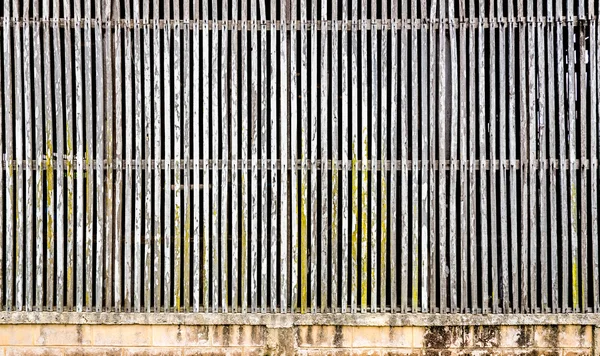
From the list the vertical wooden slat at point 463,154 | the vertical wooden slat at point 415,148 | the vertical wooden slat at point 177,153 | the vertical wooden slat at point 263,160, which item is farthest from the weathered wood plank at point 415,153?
the vertical wooden slat at point 177,153

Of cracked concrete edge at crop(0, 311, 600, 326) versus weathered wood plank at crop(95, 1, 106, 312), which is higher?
weathered wood plank at crop(95, 1, 106, 312)

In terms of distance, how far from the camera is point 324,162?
16.8ft

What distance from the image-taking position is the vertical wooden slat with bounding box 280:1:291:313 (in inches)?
201

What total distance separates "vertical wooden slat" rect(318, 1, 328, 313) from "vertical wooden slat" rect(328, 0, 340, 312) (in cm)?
5

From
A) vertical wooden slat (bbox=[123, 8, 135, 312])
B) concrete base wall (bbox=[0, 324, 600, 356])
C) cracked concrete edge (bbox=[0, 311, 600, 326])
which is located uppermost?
vertical wooden slat (bbox=[123, 8, 135, 312])

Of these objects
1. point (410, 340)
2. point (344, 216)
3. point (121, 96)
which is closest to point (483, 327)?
point (410, 340)

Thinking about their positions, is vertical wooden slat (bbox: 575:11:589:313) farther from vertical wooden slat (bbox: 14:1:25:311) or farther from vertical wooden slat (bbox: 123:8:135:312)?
vertical wooden slat (bbox: 14:1:25:311)

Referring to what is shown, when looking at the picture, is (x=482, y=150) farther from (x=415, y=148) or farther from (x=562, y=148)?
(x=562, y=148)

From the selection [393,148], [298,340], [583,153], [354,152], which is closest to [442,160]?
[393,148]

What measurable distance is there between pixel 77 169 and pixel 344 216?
105 inches

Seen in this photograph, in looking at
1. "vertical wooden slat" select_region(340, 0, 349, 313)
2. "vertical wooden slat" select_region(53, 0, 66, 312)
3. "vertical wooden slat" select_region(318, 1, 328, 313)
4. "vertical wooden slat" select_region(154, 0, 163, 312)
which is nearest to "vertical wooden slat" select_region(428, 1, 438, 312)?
"vertical wooden slat" select_region(340, 0, 349, 313)

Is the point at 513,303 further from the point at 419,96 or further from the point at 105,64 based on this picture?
the point at 105,64

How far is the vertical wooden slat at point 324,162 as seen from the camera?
511 centimetres

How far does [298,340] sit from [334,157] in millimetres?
1842
